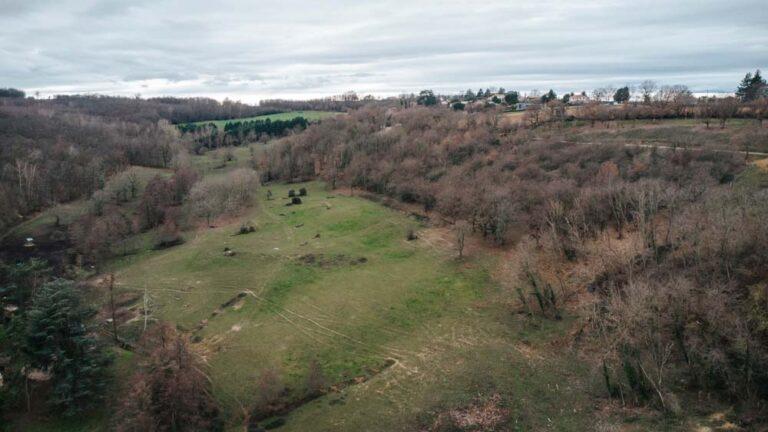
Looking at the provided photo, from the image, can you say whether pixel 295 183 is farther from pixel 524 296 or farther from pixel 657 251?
pixel 657 251

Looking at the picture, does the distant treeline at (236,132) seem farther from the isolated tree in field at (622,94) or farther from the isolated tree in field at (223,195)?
the isolated tree in field at (622,94)

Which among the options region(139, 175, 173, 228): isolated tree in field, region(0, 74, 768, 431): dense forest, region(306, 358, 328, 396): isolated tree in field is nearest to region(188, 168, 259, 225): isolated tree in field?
region(0, 74, 768, 431): dense forest

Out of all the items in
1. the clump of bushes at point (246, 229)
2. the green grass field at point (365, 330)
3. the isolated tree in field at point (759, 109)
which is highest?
the isolated tree in field at point (759, 109)

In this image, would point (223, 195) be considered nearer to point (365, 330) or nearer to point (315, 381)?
point (365, 330)

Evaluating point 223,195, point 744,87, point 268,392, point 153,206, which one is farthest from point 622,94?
point 268,392

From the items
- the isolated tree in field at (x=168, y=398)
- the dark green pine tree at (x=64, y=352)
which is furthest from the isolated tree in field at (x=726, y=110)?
the dark green pine tree at (x=64, y=352)

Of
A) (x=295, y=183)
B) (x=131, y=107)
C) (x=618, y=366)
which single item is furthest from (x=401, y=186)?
(x=131, y=107)
